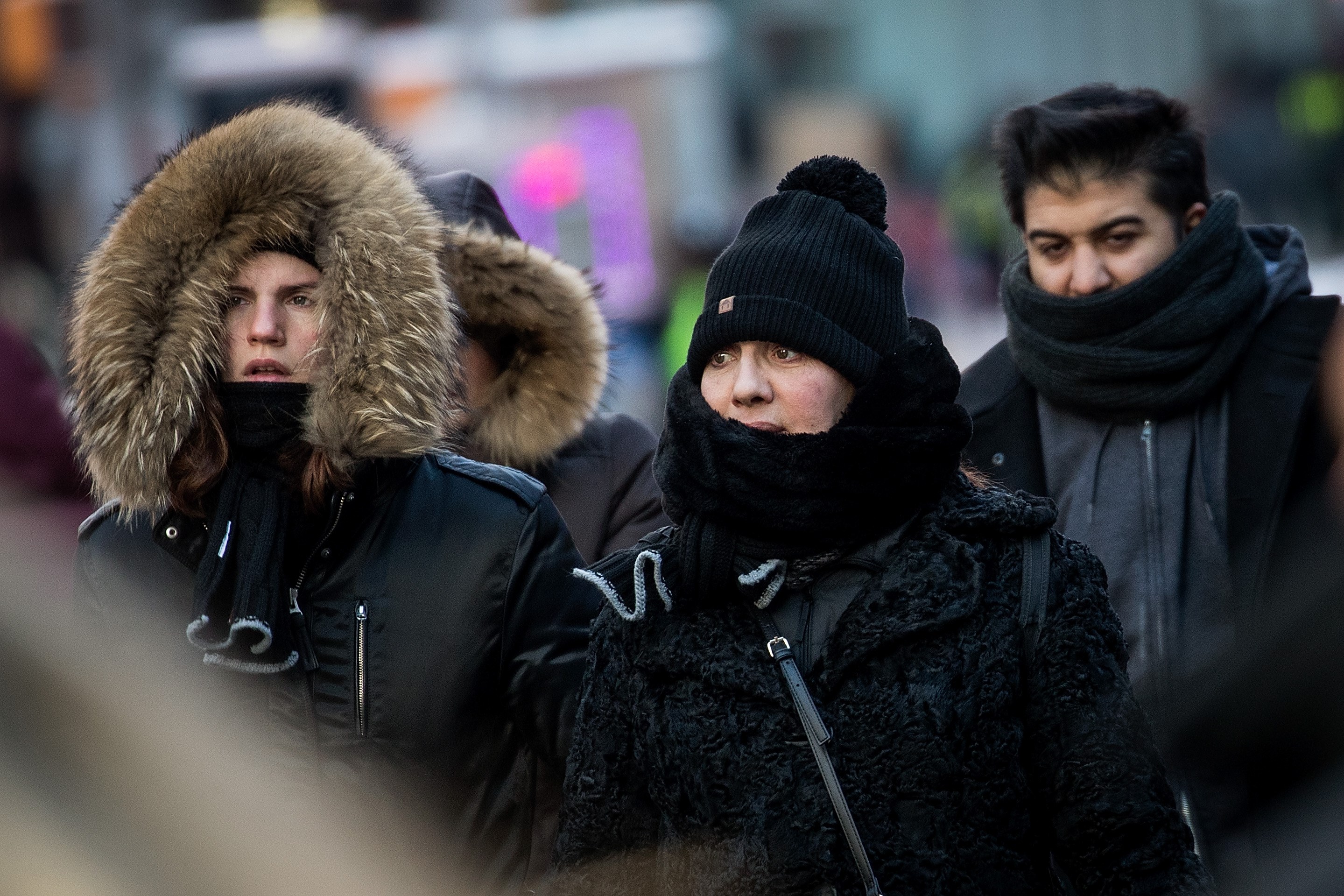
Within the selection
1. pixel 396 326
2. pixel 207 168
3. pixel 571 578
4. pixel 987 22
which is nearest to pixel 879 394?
pixel 571 578

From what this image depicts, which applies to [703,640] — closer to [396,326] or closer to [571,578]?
[571,578]

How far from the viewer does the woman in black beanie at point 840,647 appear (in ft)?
Result: 8.03

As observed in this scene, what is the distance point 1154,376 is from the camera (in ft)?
11.9

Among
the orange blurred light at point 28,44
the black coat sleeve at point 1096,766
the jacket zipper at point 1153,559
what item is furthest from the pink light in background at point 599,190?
the black coat sleeve at point 1096,766

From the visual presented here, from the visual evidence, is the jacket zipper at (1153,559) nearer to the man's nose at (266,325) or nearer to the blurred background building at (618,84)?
the man's nose at (266,325)

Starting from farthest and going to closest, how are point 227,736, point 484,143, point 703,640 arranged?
1. point 484,143
2. point 703,640
3. point 227,736

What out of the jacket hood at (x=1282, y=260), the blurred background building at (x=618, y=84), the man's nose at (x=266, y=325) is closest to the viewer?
the man's nose at (x=266, y=325)

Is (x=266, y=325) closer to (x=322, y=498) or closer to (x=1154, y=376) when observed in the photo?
(x=322, y=498)

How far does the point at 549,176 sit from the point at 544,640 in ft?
44.5

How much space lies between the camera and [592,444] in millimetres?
A: 4066

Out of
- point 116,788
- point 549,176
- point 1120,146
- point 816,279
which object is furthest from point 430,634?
point 549,176

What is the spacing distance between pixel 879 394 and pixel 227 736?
4.00 ft

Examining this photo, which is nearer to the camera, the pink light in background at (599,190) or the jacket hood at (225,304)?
the jacket hood at (225,304)

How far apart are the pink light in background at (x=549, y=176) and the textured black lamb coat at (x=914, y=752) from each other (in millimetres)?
13856
